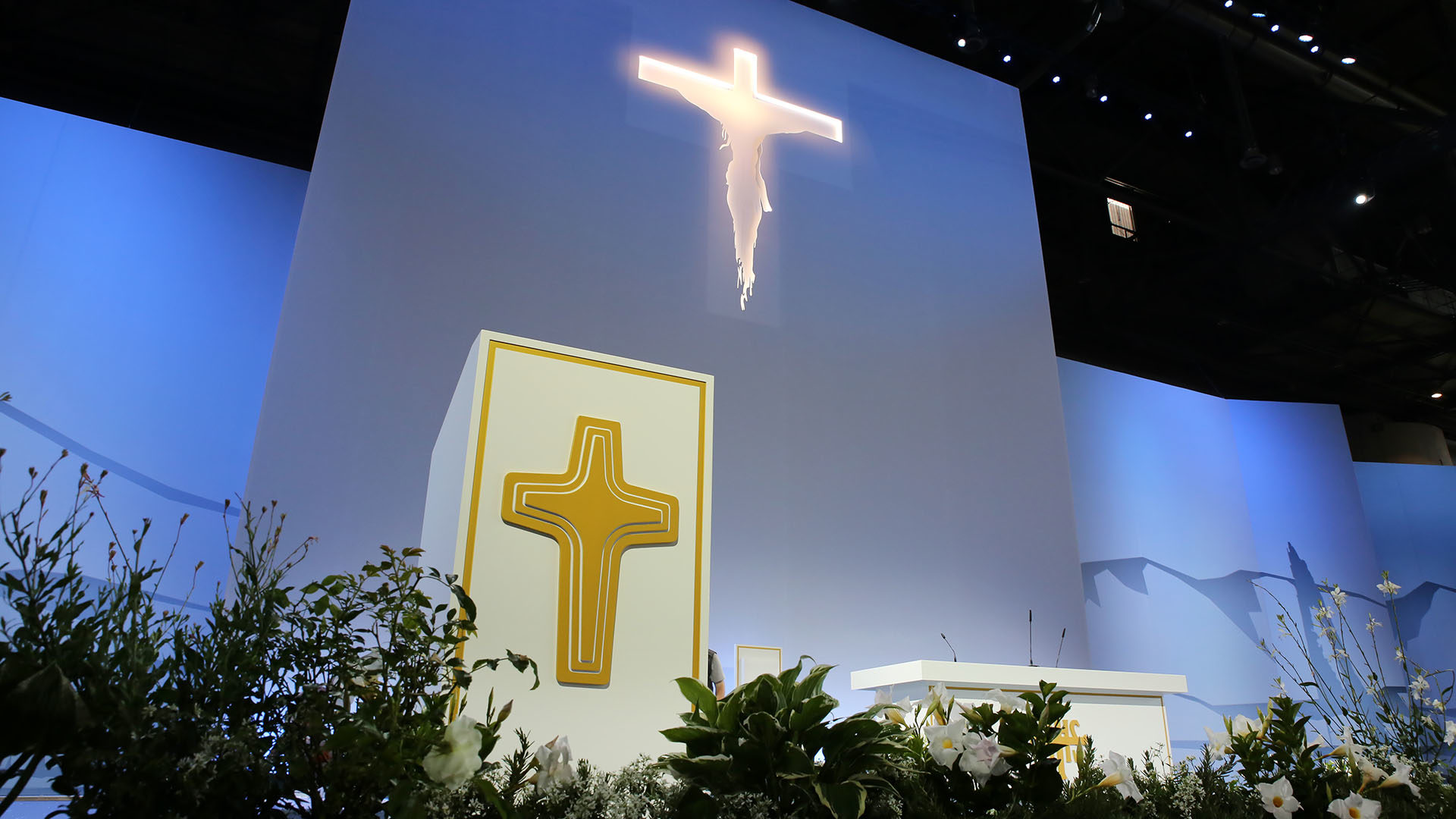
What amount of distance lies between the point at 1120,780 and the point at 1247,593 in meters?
7.73

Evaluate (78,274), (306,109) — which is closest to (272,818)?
(78,274)

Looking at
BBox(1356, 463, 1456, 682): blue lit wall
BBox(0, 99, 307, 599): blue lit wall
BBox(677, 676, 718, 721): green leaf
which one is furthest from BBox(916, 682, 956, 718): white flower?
BBox(1356, 463, 1456, 682): blue lit wall

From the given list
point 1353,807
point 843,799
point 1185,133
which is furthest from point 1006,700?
point 1185,133

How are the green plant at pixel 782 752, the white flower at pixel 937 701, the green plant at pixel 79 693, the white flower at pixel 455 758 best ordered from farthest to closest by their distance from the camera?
the white flower at pixel 937 701 → the green plant at pixel 782 752 → the white flower at pixel 455 758 → the green plant at pixel 79 693

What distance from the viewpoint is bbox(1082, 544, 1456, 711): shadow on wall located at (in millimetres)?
7141

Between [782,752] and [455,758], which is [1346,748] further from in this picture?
[455,758]

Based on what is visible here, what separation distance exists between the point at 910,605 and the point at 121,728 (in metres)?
4.57

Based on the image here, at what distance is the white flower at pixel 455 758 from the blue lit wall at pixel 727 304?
3224 millimetres

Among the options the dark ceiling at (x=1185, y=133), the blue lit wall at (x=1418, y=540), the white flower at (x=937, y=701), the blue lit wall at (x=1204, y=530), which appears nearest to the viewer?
the white flower at (x=937, y=701)

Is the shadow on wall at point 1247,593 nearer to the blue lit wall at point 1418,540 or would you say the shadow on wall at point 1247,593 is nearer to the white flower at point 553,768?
the blue lit wall at point 1418,540

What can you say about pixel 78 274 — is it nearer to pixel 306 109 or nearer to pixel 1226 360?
pixel 306 109

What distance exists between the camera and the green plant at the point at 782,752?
939mm

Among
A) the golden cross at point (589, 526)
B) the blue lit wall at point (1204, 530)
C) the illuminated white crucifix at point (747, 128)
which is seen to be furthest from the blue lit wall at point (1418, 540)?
the golden cross at point (589, 526)

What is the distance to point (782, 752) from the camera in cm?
97
